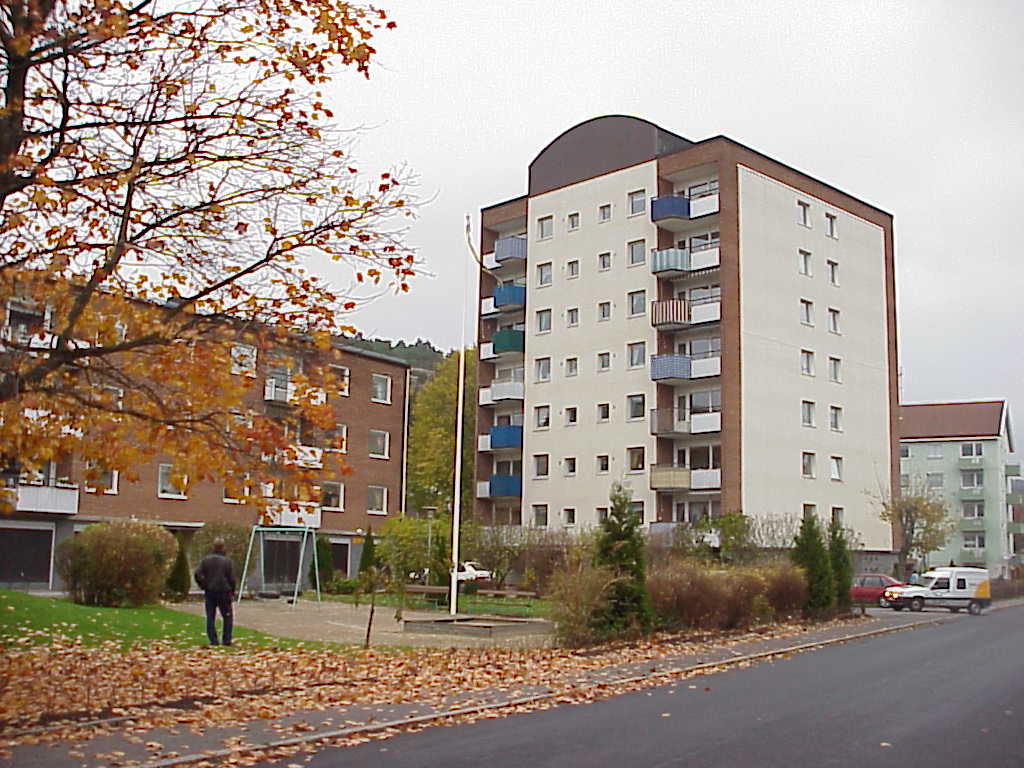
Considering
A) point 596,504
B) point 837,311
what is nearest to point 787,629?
point 596,504

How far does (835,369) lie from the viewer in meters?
55.3

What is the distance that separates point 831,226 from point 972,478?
44.6 m

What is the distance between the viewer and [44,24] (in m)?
10.8

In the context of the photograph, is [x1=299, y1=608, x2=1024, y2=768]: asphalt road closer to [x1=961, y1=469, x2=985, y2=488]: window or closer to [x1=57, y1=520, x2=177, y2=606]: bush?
[x1=57, y1=520, x2=177, y2=606]: bush

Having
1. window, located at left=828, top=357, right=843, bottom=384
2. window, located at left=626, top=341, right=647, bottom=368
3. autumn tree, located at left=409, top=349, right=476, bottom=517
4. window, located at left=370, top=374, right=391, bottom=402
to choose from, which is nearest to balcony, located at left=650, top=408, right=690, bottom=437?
window, located at left=626, top=341, right=647, bottom=368

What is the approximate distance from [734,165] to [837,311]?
9.85 meters

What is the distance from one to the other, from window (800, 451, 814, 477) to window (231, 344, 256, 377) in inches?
1682

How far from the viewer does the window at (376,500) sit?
55719 millimetres

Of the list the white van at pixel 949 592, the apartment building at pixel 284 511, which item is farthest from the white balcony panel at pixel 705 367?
the apartment building at pixel 284 511

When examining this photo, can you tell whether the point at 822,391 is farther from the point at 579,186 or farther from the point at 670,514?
the point at 579,186

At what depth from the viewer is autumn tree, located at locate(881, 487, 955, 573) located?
5531cm

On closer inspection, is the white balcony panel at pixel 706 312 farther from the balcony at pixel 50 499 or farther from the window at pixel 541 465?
the balcony at pixel 50 499

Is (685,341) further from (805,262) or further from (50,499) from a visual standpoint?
(50,499)

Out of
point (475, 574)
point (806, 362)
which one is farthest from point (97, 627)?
point (806, 362)
